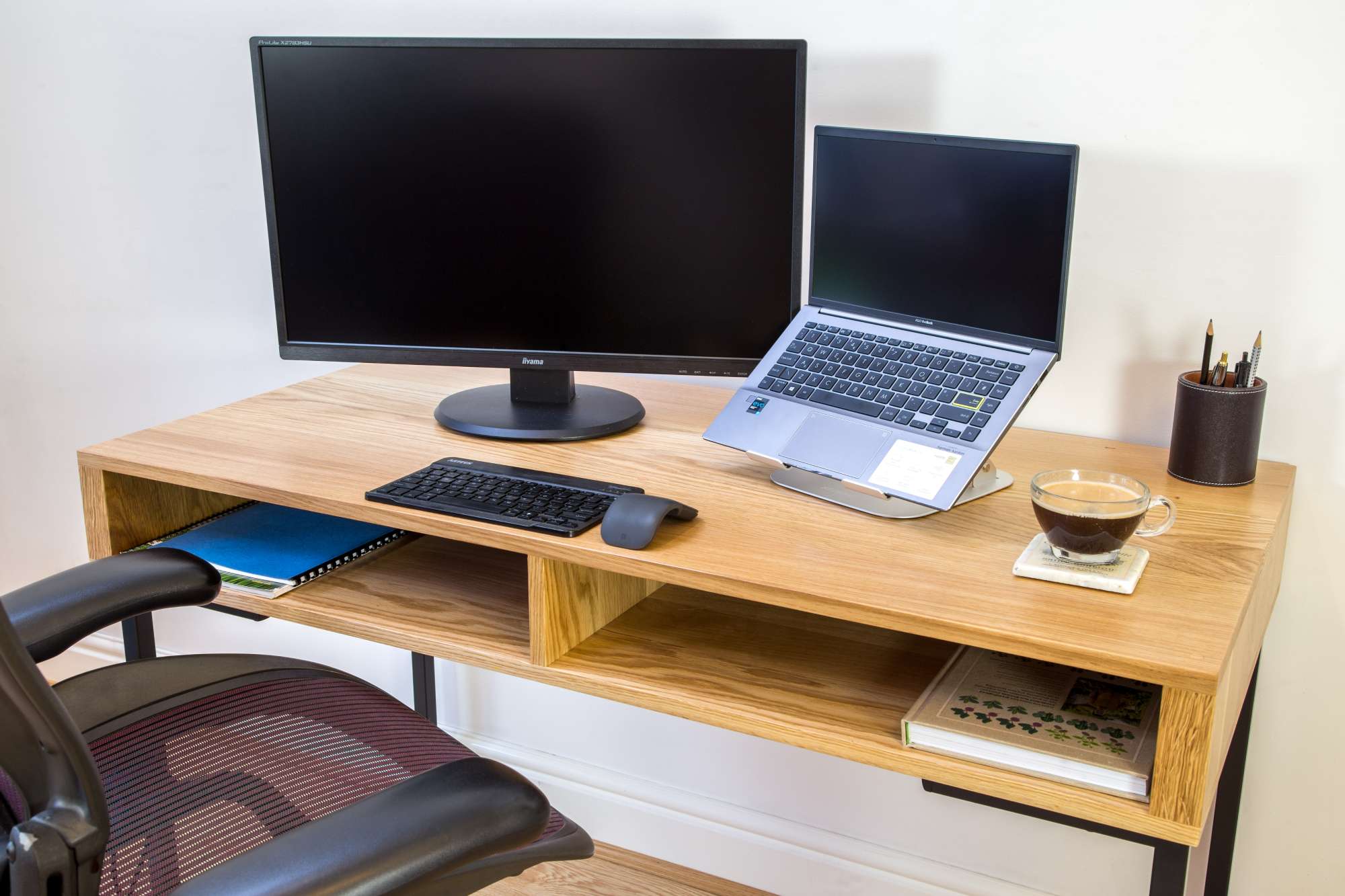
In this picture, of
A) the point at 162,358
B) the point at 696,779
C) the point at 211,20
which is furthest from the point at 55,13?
the point at 696,779

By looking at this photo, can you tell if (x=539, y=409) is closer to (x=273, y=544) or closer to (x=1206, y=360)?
(x=273, y=544)

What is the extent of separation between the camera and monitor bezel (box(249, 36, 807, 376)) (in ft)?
4.36

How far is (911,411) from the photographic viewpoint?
120 centimetres

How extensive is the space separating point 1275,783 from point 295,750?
117 cm

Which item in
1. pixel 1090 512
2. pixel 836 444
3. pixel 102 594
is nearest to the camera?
pixel 1090 512

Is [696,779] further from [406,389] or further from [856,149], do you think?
[856,149]

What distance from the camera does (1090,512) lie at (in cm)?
100

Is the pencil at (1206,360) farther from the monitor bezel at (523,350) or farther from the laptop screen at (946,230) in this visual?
the monitor bezel at (523,350)

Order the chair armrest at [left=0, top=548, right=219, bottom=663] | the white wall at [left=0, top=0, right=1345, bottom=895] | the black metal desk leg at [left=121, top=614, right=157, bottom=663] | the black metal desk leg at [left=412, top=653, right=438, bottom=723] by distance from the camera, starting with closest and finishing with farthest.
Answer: the chair armrest at [left=0, top=548, right=219, bottom=663]
the white wall at [left=0, top=0, right=1345, bottom=895]
the black metal desk leg at [left=121, top=614, right=157, bottom=663]
the black metal desk leg at [left=412, top=653, right=438, bottom=723]

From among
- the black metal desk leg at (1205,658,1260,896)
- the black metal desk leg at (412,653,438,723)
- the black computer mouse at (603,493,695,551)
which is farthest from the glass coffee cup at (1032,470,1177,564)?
the black metal desk leg at (412,653,438,723)

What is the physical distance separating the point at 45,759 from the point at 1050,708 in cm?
78

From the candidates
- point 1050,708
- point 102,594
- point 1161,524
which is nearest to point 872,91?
point 1161,524

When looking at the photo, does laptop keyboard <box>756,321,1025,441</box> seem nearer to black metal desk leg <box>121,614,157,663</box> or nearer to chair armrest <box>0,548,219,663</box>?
chair armrest <box>0,548,219,663</box>

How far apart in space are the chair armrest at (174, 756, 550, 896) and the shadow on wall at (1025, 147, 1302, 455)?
3.02ft
